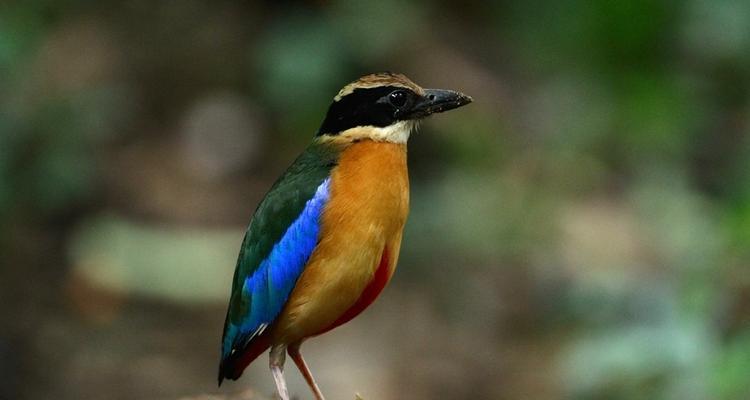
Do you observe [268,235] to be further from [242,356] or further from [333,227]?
[242,356]

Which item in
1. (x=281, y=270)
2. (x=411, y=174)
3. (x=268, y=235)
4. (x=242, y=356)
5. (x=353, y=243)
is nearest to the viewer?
(x=353, y=243)

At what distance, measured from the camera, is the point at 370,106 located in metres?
5.19

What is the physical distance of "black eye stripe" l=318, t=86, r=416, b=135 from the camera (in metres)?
5.18

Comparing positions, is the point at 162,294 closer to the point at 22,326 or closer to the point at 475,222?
the point at 22,326

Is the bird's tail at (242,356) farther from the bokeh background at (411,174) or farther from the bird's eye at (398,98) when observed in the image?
the bokeh background at (411,174)

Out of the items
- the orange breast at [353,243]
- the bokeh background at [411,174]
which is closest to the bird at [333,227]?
the orange breast at [353,243]

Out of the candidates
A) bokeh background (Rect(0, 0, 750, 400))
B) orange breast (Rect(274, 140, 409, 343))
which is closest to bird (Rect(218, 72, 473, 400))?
orange breast (Rect(274, 140, 409, 343))

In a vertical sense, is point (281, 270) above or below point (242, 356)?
above

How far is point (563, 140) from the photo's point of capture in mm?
10188

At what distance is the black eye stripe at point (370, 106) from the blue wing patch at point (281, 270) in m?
0.29

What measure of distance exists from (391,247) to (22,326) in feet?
14.9

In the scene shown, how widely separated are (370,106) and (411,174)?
14.3 ft

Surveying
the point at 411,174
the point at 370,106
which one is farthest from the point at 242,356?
the point at 411,174

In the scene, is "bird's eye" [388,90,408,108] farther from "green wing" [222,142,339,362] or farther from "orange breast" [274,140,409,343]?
"green wing" [222,142,339,362]
